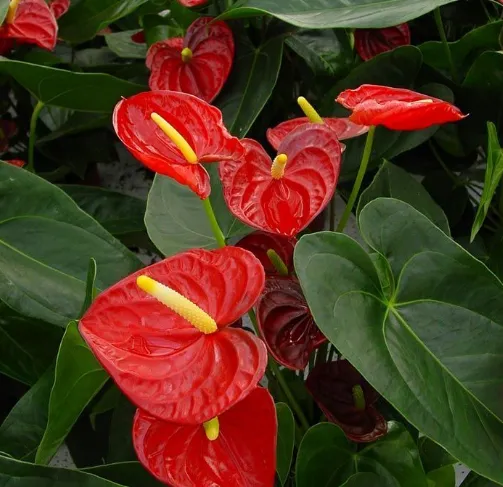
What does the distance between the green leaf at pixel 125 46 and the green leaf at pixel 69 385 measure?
70cm

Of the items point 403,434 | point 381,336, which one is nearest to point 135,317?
point 381,336

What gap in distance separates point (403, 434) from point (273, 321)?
0.18 meters

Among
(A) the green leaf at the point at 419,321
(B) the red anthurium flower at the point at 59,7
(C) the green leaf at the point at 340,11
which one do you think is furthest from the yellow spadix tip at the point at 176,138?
(B) the red anthurium flower at the point at 59,7

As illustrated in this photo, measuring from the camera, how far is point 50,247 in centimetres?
70

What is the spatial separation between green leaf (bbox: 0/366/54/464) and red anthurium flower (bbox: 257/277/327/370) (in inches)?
8.8

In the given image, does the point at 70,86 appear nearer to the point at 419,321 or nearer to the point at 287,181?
the point at 287,181

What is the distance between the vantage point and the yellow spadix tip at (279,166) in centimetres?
58

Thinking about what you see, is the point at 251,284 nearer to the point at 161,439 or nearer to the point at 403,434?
the point at 161,439

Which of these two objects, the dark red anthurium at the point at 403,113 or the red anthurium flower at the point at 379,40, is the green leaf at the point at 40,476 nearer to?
the dark red anthurium at the point at 403,113

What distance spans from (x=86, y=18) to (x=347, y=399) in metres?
0.69

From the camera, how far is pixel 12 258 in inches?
27.1

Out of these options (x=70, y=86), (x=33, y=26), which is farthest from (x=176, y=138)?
(x=33, y=26)

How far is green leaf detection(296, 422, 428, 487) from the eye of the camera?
2.09ft

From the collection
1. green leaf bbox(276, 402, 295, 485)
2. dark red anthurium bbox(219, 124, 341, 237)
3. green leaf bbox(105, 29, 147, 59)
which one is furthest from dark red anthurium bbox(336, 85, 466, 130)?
green leaf bbox(105, 29, 147, 59)
